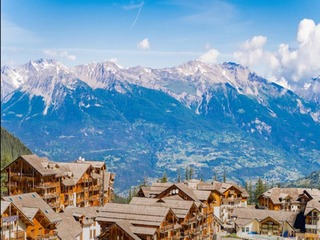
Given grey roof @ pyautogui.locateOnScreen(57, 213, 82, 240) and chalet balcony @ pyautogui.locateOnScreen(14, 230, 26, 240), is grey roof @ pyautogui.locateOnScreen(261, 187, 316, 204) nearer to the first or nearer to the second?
grey roof @ pyautogui.locateOnScreen(57, 213, 82, 240)

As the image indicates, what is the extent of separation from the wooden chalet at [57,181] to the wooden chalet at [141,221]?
41.7 ft

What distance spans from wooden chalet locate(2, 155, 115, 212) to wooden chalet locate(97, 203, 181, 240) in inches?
500

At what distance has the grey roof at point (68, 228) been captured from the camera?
191ft

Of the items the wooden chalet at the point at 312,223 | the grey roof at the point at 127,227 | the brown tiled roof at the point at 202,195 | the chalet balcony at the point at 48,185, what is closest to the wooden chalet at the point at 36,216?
the grey roof at the point at 127,227

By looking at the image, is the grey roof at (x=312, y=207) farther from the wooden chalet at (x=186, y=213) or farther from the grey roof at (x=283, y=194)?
the grey roof at (x=283, y=194)

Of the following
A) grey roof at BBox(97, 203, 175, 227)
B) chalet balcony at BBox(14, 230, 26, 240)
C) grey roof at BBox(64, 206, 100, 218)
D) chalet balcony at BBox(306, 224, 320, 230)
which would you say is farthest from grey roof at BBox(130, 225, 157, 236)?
chalet balcony at BBox(306, 224, 320, 230)

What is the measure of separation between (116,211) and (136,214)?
303 centimetres

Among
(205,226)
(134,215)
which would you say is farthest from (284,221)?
(134,215)

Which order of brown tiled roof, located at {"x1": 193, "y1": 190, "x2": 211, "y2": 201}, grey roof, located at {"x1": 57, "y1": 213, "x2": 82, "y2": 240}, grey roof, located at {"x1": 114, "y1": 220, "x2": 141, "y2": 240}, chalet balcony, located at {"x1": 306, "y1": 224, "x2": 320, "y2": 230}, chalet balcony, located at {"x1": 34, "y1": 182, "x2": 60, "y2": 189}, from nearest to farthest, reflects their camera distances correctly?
grey roof, located at {"x1": 114, "y1": 220, "x2": 141, "y2": 240} < grey roof, located at {"x1": 57, "y1": 213, "x2": 82, "y2": 240} < chalet balcony, located at {"x1": 34, "y1": 182, "x2": 60, "y2": 189} < chalet balcony, located at {"x1": 306, "y1": 224, "x2": 320, "y2": 230} < brown tiled roof, located at {"x1": 193, "y1": 190, "x2": 211, "y2": 201}

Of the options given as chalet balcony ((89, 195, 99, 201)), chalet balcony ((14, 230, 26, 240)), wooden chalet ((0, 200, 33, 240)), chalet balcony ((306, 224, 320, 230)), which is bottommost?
chalet balcony ((306, 224, 320, 230))

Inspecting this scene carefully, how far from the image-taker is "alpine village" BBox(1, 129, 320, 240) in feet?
175

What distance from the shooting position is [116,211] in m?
61.2

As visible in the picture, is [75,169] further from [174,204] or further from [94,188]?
[174,204]

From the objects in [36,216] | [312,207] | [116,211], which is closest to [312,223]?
[312,207]
